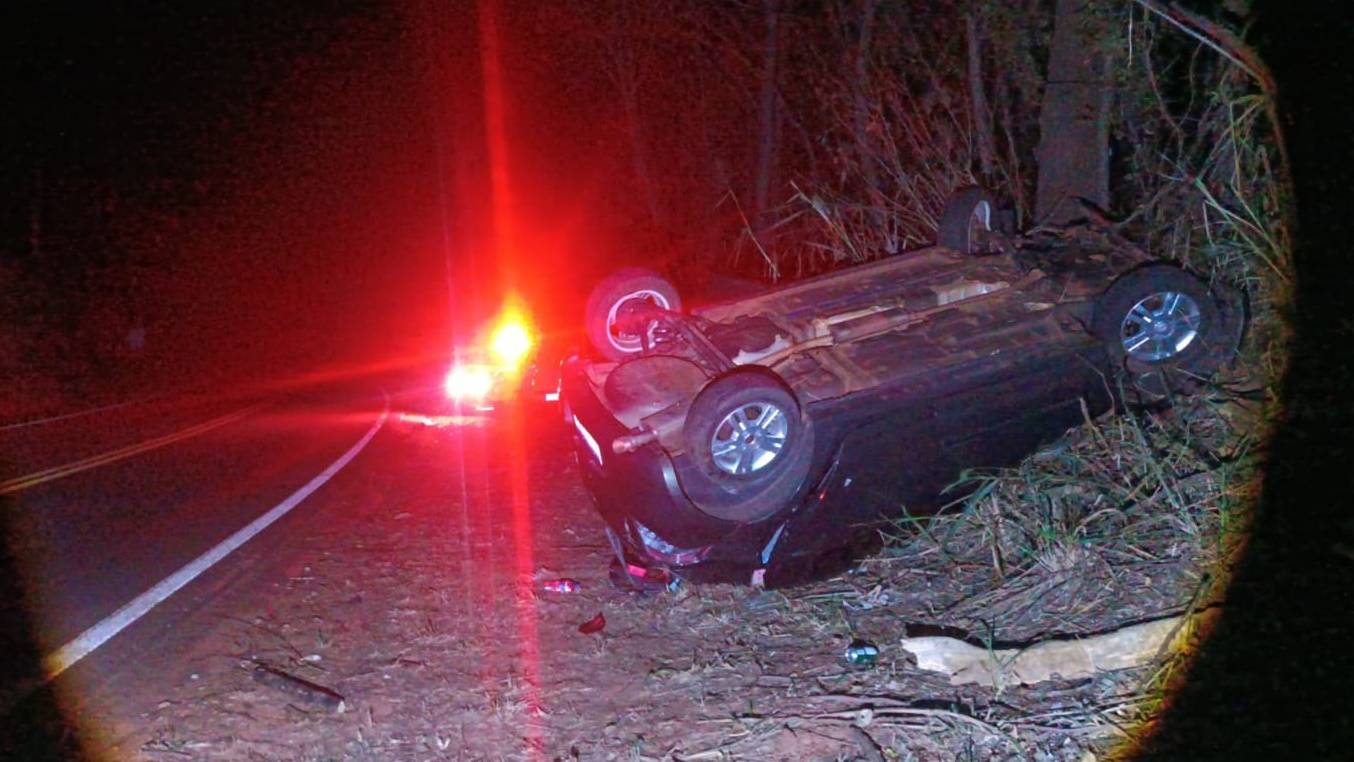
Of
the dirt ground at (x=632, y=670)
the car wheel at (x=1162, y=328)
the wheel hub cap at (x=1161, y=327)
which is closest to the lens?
the dirt ground at (x=632, y=670)

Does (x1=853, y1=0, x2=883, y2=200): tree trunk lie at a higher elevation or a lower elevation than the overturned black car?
higher

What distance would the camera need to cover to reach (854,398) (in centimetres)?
A: 557

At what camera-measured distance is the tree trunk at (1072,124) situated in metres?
9.20

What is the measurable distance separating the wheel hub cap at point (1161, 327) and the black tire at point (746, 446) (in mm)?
1856

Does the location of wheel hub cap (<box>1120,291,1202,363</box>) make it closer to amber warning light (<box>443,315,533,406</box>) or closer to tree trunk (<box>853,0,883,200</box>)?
amber warning light (<box>443,315,533,406</box>)

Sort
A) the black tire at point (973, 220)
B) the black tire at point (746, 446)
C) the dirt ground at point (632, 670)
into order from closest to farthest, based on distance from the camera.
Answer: the dirt ground at point (632, 670) → the black tire at point (746, 446) → the black tire at point (973, 220)

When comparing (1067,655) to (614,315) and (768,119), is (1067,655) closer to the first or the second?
(614,315)

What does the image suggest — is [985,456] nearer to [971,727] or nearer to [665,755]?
[971,727]

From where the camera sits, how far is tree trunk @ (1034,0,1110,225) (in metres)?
9.20

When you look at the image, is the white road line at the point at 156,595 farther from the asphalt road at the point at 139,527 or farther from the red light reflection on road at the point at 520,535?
the red light reflection on road at the point at 520,535

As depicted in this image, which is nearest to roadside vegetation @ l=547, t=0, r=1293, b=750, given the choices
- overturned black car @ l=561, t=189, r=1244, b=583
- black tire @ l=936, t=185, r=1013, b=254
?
overturned black car @ l=561, t=189, r=1244, b=583

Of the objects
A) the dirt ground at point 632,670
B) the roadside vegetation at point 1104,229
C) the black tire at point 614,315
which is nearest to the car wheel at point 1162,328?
the roadside vegetation at point 1104,229

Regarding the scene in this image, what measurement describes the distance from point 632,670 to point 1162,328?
3.13m

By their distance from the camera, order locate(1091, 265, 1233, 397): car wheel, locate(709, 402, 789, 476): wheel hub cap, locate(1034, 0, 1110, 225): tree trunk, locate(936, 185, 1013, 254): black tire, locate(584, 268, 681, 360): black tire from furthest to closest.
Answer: locate(1034, 0, 1110, 225): tree trunk < locate(936, 185, 1013, 254): black tire < locate(584, 268, 681, 360): black tire < locate(1091, 265, 1233, 397): car wheel < locate(709, 402, 789, 476): wheel hub cap
